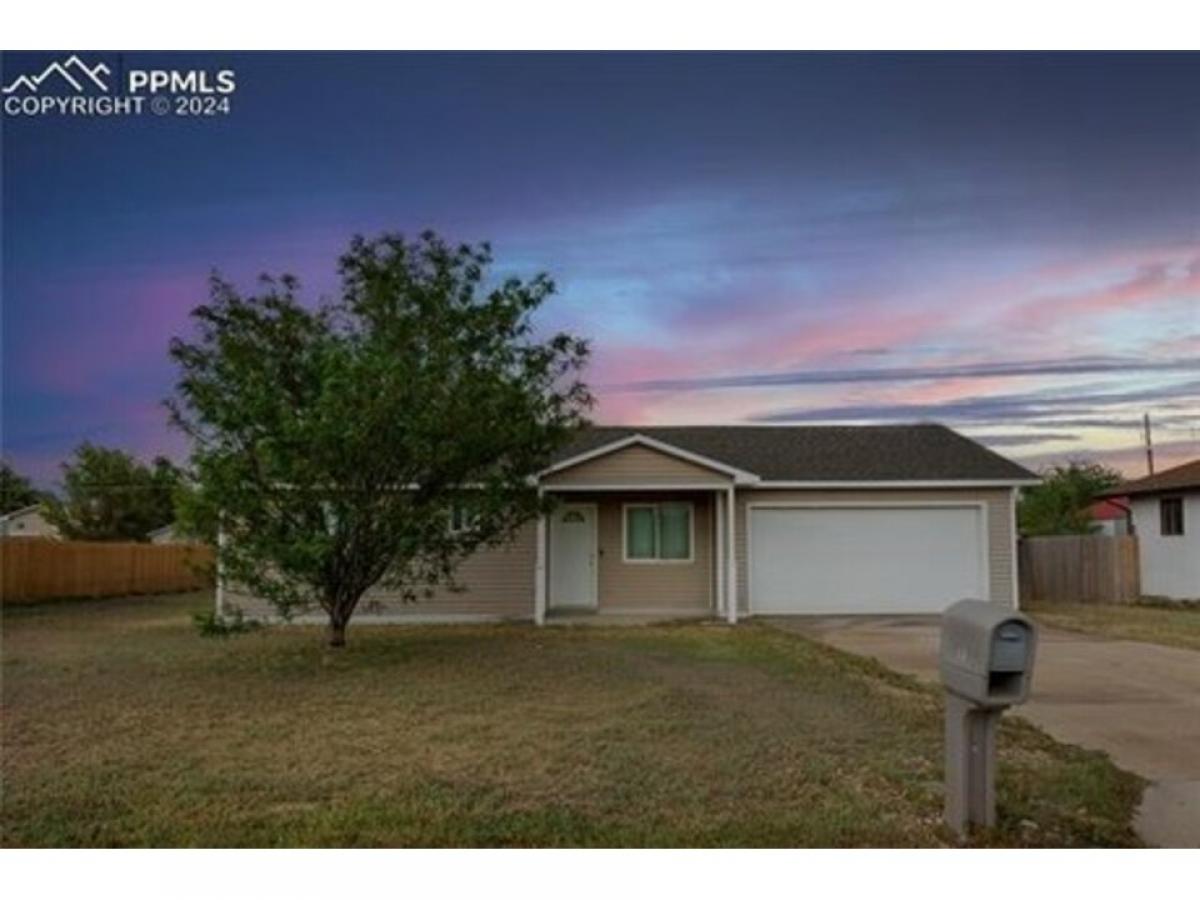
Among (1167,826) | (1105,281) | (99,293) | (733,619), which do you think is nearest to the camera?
(1167,826)

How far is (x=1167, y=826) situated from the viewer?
501 centimetres

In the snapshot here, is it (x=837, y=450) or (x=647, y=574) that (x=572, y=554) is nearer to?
(x=647, y=574)

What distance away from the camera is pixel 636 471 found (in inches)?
613

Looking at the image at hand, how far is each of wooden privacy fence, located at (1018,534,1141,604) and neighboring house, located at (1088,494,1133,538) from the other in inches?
36.4

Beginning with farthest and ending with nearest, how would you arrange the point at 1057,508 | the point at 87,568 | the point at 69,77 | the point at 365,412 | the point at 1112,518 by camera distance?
the point at 1112,518, the point at 1057,508, the point at 87,568, the point at 365,412, the point at 69,77

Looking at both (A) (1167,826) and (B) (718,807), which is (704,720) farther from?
(A) (1167,826)

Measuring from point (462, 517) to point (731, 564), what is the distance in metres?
4.98

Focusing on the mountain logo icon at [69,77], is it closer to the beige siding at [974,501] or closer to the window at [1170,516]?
the beige siding at [974,501]

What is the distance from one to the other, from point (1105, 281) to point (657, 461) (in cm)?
734

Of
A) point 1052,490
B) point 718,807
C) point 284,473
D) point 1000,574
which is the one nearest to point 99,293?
point 284,473

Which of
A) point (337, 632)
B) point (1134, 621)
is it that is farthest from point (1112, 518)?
point (337, 632)

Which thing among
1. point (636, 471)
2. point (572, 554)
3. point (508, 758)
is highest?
point (636, 471)

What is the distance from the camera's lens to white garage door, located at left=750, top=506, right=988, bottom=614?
15922mm

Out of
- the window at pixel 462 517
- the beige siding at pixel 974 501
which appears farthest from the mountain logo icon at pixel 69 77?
the beige siding at pixel 974 501
